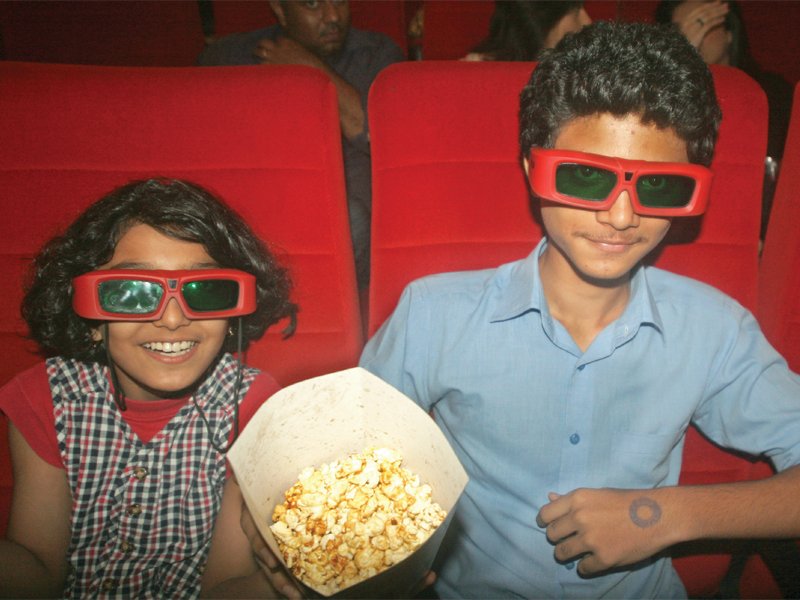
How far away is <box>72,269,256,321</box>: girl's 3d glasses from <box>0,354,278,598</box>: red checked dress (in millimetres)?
252

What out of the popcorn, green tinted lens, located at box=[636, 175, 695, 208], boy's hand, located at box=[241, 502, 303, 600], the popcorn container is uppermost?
green tinted lens, located at box=[636, 175, 695, 208]

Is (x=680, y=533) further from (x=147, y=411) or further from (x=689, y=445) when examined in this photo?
(x=147, y=411)

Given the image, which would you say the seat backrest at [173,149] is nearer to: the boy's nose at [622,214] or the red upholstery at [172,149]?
the red upholstery at [172,149]

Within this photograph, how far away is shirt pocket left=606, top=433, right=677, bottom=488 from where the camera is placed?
3.82ft

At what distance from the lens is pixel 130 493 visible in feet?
3.90

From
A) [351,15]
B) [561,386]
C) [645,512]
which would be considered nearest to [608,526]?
[645,512]

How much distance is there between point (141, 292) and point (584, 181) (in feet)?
2.57

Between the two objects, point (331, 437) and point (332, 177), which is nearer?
point (331, 437)

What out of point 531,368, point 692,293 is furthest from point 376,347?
point 692,293

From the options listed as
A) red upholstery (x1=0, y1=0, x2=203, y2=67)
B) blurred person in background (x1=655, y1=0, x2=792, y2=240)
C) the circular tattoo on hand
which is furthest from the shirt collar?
red upholstery (x1=0, y1=0, x2=203, y2=67)

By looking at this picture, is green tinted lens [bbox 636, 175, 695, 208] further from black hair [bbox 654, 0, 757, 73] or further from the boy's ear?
the boy's ear

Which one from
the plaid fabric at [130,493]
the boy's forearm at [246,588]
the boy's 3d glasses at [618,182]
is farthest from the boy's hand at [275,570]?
the boy's 3d glasses at [618,182]

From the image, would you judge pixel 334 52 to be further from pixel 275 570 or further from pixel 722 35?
pixel 275 570

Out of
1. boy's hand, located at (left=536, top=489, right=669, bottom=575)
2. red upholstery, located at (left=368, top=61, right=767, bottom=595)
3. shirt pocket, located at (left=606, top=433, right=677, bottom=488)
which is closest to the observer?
boy's hand, located at (left=536, top=489, right=669, bottom=575)
